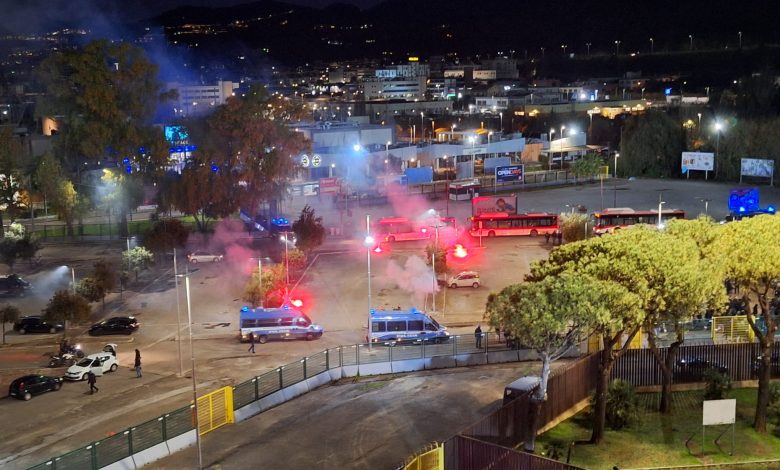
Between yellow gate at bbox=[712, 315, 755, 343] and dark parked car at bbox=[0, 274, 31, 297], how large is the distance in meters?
24.2

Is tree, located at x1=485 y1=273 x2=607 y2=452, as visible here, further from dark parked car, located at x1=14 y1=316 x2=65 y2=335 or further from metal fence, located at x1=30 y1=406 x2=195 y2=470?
dark parked car, located at x1=14 y1=316 x2=65 y2=335

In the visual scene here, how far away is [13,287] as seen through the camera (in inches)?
1224

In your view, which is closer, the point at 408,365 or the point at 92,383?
the point at 92,383

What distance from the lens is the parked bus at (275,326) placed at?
24500 mm

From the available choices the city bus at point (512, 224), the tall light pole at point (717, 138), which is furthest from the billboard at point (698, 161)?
the city bus at point (512, 224)

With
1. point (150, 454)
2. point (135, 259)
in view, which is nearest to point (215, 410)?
point (150, 454)

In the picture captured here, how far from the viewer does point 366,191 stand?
5162cm

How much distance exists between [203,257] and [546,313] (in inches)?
928

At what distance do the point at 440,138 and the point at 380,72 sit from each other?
86.6m

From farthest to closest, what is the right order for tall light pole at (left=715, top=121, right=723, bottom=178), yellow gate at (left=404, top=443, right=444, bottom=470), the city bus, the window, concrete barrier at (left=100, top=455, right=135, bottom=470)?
tall light pole at (left=715, top=121, right=723, bottom=178) < the city bus < the window < concrete barrier at (left=100, top=455, right=135, bottom=470) < yellow gate at (left=404, top=443, right=444, bottom=470)

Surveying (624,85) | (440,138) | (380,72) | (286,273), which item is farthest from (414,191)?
(380,72)

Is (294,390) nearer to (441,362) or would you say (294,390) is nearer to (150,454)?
(441,362)

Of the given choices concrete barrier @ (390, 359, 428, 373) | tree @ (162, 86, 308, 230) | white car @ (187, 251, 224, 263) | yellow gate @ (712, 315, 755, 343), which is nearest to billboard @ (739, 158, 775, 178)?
tree @ (162, 86, 308, 230)

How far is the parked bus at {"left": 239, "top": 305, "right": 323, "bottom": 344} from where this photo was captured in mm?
24500
